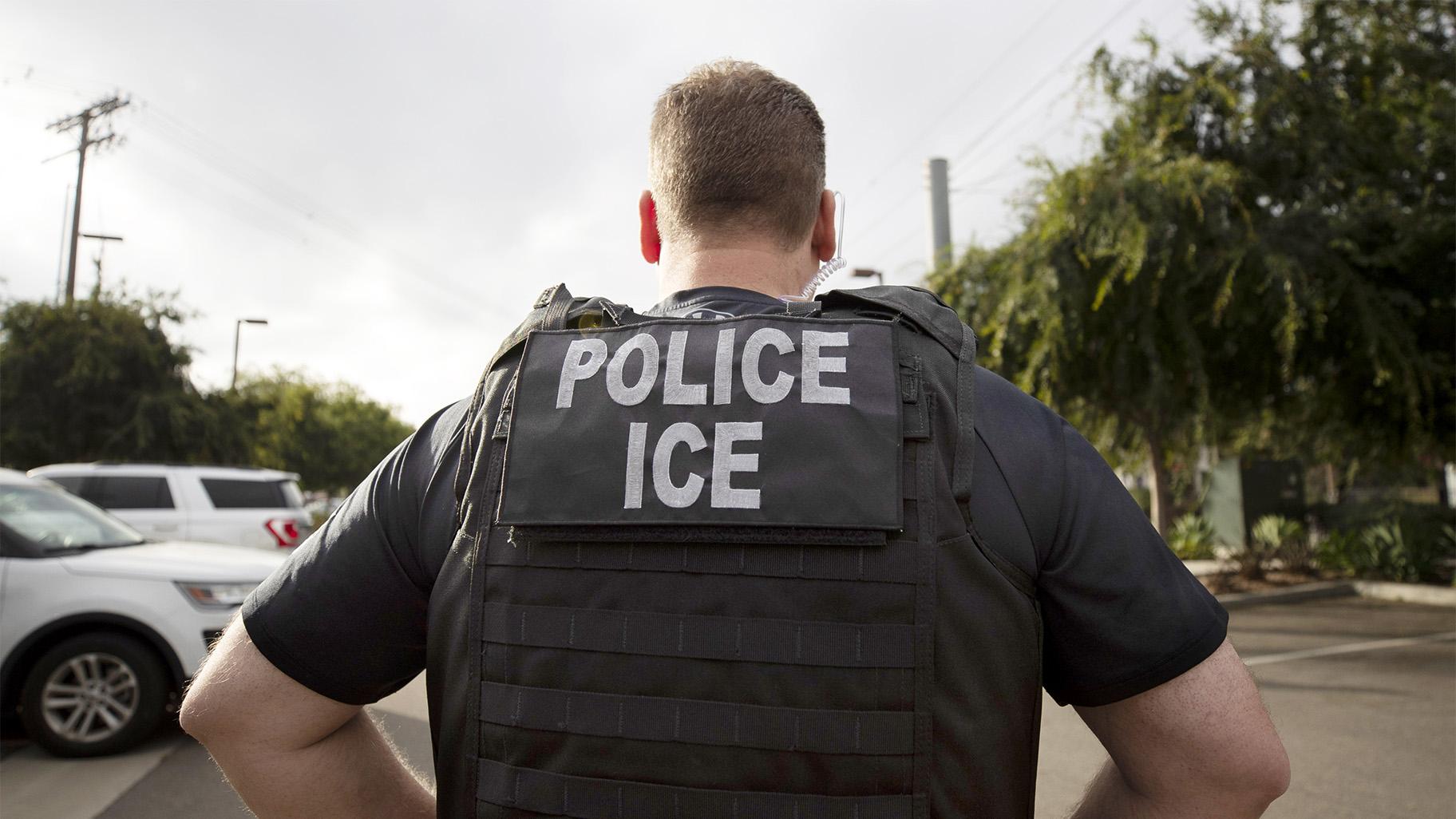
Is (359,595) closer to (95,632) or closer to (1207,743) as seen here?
(1207,743)

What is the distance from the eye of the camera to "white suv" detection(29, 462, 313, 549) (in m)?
10.2

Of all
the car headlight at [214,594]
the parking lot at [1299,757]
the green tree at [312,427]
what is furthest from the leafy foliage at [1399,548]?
the green tree at [312,427]

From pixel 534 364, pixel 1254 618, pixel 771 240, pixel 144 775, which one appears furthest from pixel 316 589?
pixel 1254 618

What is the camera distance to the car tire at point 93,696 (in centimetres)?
552

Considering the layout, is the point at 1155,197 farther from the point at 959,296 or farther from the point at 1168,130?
the point at 959,296

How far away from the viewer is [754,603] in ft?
4.02

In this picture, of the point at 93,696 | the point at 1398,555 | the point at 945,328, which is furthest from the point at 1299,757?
the point at 1398,555

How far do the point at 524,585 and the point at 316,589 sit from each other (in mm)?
338

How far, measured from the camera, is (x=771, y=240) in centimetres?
155

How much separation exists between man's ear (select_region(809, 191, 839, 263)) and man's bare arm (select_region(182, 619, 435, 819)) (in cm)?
110

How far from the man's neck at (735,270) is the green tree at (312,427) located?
2206 cm

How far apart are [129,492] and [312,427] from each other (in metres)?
38.5

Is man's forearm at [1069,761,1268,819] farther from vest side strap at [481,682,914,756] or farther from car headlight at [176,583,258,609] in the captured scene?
car headlight at [176,583,258,609]

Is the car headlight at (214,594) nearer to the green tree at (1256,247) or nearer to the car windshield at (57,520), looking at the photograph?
the car windshield at (57,520)
